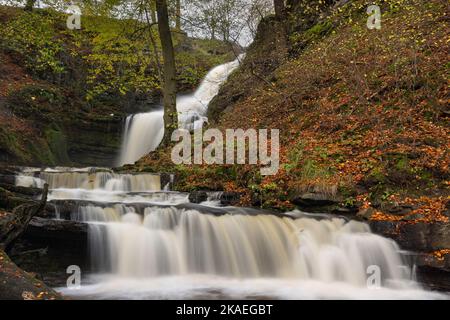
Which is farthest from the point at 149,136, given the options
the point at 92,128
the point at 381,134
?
the point at 381,134

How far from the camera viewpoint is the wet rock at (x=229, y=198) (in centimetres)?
905

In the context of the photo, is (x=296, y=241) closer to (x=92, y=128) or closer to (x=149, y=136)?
(x=149, y=136)

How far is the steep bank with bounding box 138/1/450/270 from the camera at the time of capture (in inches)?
279

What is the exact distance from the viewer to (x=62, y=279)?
245 inches

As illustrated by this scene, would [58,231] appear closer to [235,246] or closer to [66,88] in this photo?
[235,246]

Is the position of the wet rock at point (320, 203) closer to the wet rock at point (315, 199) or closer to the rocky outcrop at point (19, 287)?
the wet rock at point (315, 199)

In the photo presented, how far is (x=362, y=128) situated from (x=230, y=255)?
4.28 metres

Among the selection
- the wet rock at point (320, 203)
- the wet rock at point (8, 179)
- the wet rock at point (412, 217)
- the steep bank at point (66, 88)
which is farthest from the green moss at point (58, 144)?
the wet rock at point (412, 217)

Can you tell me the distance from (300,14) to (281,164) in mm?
9055

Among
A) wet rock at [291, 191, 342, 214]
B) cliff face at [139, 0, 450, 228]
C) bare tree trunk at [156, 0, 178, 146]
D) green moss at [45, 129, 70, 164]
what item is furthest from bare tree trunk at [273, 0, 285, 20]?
green moss at [45, 129, 70, 164]

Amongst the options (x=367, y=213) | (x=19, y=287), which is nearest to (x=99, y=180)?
(x=19, y=287)

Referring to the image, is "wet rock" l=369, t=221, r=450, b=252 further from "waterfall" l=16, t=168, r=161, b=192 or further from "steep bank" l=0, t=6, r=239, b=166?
"steep bank" l=0, t=6, r=239, b=166

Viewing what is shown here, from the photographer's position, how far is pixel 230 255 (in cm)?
713
